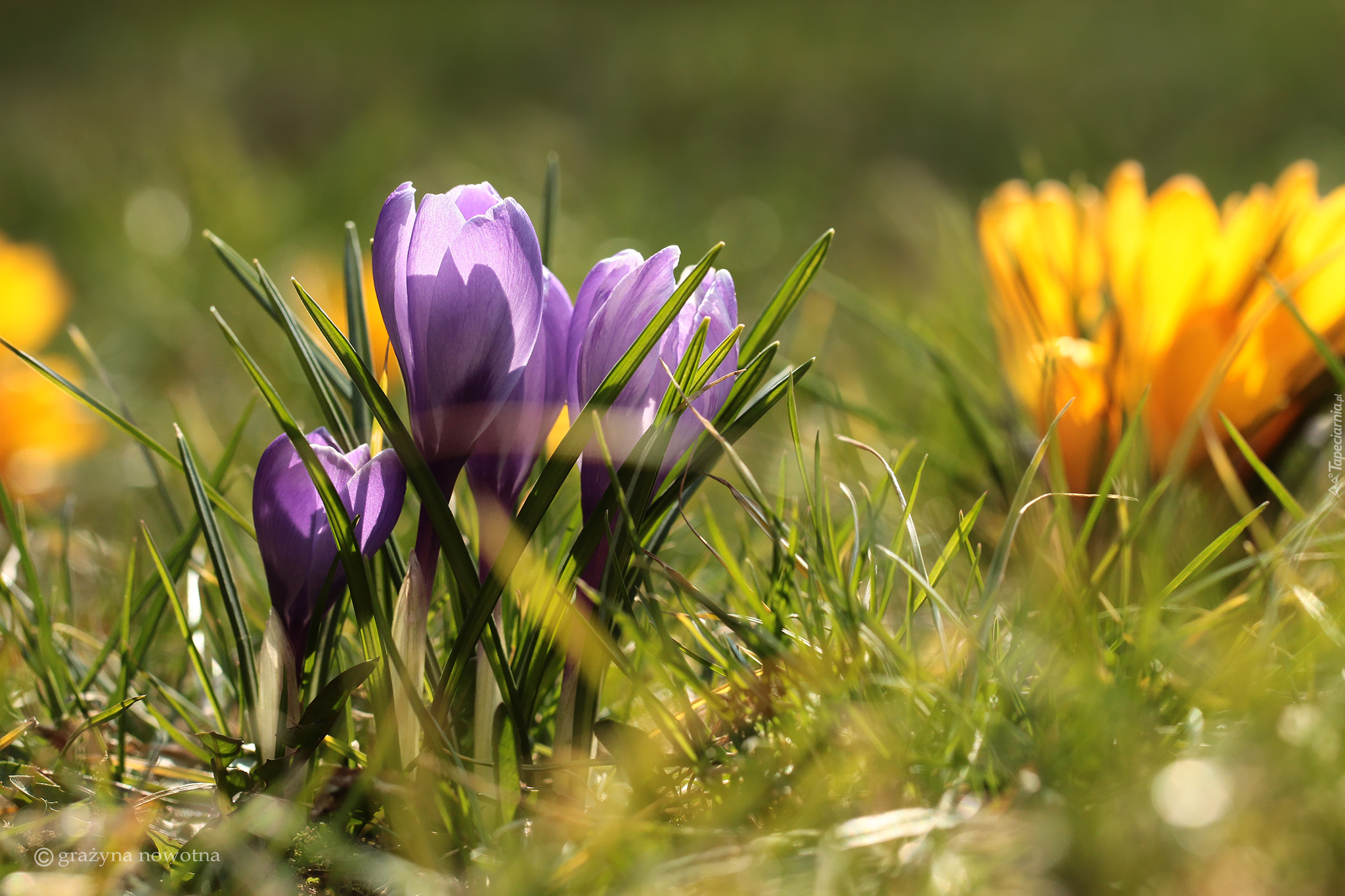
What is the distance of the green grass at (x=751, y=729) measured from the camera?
244mm

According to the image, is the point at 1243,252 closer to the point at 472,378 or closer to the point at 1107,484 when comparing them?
the point at 1107,484

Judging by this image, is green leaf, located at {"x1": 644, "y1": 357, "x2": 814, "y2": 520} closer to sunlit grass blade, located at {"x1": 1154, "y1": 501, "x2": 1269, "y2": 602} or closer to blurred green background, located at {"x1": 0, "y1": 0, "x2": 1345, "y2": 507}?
sunlit grass blade, located at {"x1": 1154, "y1": 501, "x2": 1269, "y2": 602}

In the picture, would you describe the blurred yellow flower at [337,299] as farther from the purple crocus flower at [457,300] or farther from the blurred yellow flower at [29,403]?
the purple crocus flower at [457,300]

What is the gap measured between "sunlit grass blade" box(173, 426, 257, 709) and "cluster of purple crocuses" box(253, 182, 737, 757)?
0.02m

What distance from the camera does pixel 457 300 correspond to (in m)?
0.28

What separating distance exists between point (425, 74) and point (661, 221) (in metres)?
0.87

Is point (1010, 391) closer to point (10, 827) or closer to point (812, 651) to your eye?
point (812, 651)

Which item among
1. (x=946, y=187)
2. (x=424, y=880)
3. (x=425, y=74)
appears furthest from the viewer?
(x=425, y=74)

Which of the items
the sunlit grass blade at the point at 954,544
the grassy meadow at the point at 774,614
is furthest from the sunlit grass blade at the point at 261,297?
the sunlit grass blade at the point at 954,544

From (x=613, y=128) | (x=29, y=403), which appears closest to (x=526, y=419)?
(x=29, y=403)

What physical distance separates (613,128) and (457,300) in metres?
1.70

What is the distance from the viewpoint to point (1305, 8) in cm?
193

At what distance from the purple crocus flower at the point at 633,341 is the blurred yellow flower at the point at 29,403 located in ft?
1.65

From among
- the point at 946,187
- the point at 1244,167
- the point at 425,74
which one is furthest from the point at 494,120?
the point at 1244,167
